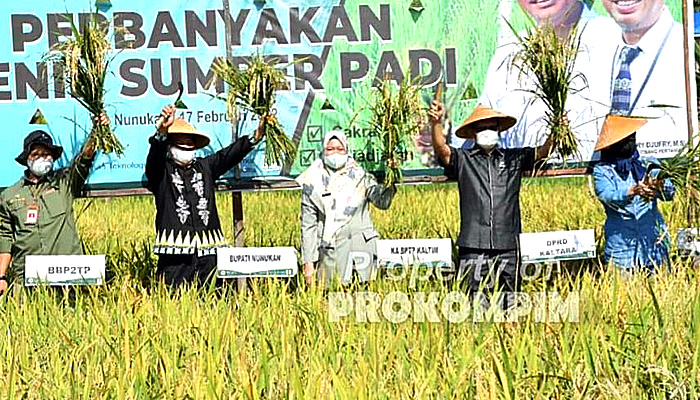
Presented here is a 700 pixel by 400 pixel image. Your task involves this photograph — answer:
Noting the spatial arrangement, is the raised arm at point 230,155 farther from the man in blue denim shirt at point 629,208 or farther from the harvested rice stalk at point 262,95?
the man in blue denim shirt at point 629,208

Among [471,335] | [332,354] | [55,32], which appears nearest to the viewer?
[332,354]

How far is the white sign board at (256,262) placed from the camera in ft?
19.2

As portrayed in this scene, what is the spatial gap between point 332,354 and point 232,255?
6.32ft

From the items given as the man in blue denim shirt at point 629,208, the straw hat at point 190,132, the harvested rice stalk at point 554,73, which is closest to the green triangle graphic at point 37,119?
the straw hat at point 190,132

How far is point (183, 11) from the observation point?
6.27 meters

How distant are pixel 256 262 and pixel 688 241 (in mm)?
2662

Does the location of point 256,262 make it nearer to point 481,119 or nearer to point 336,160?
point 336,160

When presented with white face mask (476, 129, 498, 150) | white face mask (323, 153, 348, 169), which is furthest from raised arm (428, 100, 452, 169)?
white face mask (323, 153, 348, 169)

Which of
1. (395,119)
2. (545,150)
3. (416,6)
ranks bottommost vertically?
(545,150)

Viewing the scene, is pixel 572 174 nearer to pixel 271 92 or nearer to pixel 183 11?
pixel 271 92

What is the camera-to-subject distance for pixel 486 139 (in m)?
5.96

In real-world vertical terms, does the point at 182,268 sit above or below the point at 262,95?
below

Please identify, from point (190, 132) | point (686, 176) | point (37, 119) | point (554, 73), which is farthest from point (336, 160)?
point (686, 176)

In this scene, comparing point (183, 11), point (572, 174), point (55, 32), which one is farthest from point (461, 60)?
point (55, 32)
